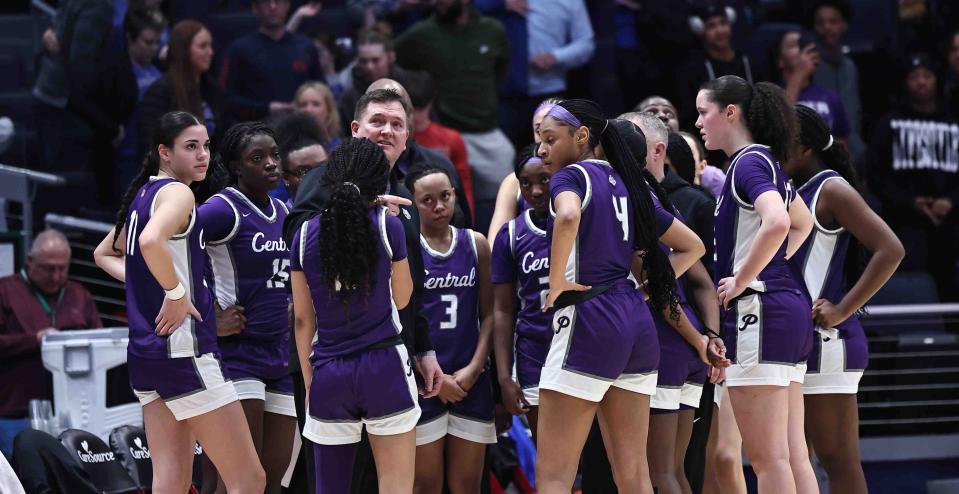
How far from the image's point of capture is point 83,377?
725 cm

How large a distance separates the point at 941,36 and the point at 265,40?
5693 mm

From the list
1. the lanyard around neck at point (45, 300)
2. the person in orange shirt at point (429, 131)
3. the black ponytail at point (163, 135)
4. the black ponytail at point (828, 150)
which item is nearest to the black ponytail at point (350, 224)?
the black ponytail at point (163, 135)

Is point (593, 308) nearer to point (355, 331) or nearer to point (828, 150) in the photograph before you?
point (355, 331)

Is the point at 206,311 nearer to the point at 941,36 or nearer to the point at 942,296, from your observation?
the point at 942,296

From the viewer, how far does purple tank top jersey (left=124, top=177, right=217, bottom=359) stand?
5266mm

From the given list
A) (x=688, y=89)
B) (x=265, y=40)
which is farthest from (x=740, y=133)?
(x=265, y=40)

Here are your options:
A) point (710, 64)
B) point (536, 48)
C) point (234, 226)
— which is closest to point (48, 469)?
point (234, 226)

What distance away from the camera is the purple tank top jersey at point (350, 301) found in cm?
476

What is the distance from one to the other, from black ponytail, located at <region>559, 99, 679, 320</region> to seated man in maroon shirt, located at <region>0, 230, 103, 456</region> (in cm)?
381

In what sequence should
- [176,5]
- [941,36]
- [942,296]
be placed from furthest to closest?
[941,36]
[176,5]
[942,296]

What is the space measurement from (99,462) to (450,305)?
2.06 meters

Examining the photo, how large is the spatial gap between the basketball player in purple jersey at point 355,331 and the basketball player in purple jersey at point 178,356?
0.55m

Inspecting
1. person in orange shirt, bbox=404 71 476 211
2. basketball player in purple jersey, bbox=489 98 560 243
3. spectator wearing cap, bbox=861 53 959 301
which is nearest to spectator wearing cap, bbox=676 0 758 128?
spectator wearing cap, bbox=861 53 959 301

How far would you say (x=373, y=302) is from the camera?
4.78m
